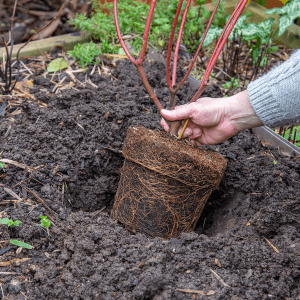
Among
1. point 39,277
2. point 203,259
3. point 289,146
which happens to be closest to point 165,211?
point 203,259

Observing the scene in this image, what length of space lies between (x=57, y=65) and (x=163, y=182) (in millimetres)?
1922

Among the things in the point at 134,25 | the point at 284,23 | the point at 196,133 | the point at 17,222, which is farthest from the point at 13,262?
the point at 284,23

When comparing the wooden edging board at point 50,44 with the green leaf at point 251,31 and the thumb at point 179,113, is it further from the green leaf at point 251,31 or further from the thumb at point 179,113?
the thumb at point 179,113

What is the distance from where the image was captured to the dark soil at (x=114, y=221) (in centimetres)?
128

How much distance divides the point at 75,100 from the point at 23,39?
147 cm

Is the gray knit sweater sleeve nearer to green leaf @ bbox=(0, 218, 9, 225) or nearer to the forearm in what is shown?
the forearm

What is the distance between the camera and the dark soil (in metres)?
1.28

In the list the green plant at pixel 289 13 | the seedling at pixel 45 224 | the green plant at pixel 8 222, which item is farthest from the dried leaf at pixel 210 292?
the green plant at pixel 289 13

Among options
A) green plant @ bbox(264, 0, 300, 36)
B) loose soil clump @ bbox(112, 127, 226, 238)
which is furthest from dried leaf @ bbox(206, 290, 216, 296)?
green plant @ bbox(264, 0, 300, 36)

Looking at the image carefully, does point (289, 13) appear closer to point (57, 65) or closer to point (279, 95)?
point (279, 95)

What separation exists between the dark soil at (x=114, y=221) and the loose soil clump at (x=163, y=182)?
0.14m

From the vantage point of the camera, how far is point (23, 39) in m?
3.37

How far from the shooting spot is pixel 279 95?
57.0 inches

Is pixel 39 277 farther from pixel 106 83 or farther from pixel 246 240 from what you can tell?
pixel 106 83
